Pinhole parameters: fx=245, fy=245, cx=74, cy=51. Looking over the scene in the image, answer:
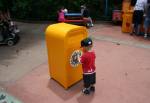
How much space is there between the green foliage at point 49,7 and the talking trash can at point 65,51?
7.33m

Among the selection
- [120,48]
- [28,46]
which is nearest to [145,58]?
[120,48]

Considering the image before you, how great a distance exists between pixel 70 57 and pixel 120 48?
10.7 ft

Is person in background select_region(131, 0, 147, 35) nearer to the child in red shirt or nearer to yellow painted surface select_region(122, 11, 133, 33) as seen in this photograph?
yellow painted surface select_region(122, 11, 133, 33)

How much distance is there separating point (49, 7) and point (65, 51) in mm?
8391

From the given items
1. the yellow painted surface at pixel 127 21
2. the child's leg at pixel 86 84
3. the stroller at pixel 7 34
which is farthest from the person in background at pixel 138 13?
the child's leg at pixel 86 84

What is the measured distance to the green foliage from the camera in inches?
506

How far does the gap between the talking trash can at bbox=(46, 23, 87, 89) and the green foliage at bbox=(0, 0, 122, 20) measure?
24.1ft

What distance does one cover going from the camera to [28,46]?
9.11 m

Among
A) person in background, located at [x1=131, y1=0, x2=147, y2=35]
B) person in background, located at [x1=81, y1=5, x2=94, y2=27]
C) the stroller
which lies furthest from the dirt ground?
person in background, located at [x1=131, y1=0, x2=147, y2=35]

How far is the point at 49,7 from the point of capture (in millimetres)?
13273

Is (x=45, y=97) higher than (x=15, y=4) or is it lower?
lower

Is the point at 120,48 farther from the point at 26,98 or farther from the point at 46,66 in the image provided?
the point at 26,98

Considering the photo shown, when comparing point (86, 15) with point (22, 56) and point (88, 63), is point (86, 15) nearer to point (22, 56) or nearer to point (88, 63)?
point (22, 56)

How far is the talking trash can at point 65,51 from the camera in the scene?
17.5ft
